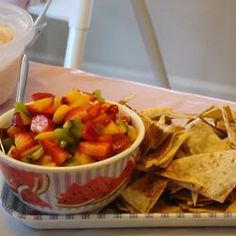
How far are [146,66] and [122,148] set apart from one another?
171 cm

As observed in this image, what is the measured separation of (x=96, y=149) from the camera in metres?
0.55

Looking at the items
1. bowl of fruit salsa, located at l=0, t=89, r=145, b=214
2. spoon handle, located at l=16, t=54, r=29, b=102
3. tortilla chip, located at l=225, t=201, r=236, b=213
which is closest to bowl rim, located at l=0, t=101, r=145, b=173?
bowl of fruit salsa, located at l=0, t=89, r=145, b=214

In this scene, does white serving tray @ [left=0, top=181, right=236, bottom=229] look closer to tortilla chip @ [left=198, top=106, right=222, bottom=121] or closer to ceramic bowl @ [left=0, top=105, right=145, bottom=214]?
ceramic bowl @ [left=0, top=105, right=145, bottom=214]

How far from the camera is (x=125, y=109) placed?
25.6 inches

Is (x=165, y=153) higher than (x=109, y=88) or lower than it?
higher

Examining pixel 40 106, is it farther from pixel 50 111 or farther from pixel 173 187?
pixel 173 187

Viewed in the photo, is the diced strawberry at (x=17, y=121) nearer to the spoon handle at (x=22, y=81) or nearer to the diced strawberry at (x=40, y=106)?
the diced strawberry at (x=40, y=106)

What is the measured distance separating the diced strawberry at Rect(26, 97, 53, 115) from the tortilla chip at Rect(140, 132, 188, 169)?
4.9 inches

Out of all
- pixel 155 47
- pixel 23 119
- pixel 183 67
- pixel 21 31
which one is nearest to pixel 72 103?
pixel 23 119

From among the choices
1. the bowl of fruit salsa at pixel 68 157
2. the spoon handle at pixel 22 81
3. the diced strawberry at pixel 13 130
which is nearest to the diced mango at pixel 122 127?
the bowl of fruit salsa at pixel 68 157

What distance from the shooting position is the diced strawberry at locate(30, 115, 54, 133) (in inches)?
22.6

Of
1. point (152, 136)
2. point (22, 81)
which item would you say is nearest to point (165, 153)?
point (152, 136)

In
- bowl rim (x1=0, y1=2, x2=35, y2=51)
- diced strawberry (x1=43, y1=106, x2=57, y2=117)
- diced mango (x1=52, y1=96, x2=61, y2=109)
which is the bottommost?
bowl rim (x1=0, y1=2, x2=35, y2=51)

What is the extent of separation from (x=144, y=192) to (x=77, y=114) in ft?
0.37
